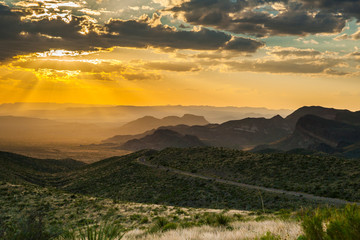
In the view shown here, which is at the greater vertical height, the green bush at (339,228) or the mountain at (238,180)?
the green bush at (339,228)

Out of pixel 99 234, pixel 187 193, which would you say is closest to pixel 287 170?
pixel 187 193

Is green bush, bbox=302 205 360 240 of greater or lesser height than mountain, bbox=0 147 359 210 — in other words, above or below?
above

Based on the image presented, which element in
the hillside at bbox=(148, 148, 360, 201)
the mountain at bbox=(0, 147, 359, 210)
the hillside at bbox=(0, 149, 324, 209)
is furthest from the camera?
the hillside at bbox=(148, 148, 360, 201)

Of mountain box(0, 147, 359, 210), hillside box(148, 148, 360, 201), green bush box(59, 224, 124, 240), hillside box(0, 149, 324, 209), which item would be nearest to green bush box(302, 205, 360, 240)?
green bush box(59, 224, 124, 240)

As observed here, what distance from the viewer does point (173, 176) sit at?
5812 cm

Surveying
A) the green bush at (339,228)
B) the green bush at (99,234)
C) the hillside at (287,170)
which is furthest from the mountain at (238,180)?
the green bush at (339,228)

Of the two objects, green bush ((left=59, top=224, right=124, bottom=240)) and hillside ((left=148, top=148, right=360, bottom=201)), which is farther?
hillside ((left=148, top=148, right=360, bottom=201))

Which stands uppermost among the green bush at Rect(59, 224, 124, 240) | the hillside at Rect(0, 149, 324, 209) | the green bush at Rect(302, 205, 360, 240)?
the green bush at Rect(302, 205, 360, 240)

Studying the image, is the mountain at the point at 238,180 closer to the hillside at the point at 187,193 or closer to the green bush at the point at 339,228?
the hillside at the point at 187,193

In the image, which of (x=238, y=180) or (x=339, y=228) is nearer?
(x=339, y=228)

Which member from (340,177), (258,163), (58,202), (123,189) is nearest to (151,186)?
(123,189)

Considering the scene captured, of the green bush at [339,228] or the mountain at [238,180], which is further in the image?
the mountain at [238,180]

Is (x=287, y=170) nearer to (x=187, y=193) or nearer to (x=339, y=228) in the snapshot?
(x=187, y=193)

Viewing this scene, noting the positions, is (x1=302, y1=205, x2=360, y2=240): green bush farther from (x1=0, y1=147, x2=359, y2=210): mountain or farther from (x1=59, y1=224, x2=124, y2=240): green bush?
(x1=0, y1=147, x2=359, y2=210): mountain
